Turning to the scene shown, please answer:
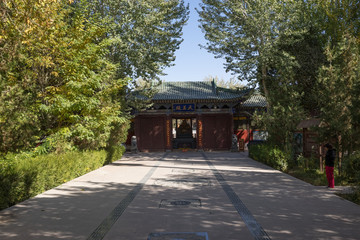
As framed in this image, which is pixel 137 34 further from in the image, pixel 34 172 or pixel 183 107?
pixel 34 172

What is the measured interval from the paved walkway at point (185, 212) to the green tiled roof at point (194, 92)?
14322mm

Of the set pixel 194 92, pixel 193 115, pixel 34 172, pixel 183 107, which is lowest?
pixel 34 172

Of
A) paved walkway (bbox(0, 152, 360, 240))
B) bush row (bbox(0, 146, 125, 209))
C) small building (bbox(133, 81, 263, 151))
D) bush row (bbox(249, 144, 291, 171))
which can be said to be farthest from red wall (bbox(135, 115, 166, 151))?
paved walkway (bbox(0, 152, 360, 240))

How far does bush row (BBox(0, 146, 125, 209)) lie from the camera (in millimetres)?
7219

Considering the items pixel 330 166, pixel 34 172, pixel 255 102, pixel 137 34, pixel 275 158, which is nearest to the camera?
pixel 34 172

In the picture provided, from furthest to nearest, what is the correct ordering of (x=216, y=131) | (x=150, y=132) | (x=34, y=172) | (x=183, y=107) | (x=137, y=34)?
1. (x=150, y=132)
2. (x=216, y=131)
3. (x=183, y=107)
4. (x=137, y=34)
5. (x=34, y=172)

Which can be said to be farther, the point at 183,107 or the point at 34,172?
the point at 183,107

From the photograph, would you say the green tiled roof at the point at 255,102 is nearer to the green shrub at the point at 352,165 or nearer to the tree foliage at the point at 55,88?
the tree foliage at the point at 55,88

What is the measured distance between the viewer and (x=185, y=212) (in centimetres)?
646

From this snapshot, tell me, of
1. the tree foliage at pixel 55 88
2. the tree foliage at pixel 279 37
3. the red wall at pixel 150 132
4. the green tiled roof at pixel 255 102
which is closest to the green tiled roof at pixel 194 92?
the red wall at pixel 150 132

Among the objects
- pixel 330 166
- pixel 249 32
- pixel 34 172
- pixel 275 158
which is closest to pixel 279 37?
pixel 249 32

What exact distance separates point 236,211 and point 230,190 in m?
2.36

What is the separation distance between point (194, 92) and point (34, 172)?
18872 millimetres

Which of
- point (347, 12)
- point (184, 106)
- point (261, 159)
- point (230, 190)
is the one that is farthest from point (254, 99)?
point (230, 190)
